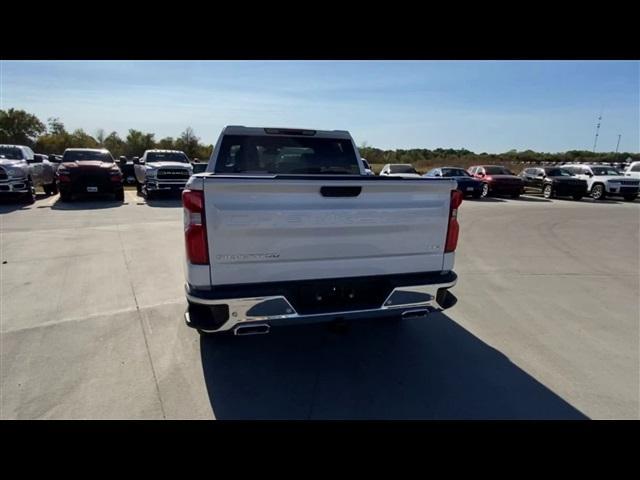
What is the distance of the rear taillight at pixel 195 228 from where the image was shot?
2322mm

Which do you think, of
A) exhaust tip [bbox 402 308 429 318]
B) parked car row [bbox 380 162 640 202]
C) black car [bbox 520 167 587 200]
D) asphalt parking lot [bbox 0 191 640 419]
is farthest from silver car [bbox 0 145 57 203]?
black car [bbox 520 167 587 200]

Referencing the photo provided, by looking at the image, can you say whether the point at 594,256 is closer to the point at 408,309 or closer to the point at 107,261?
the point at 408,309

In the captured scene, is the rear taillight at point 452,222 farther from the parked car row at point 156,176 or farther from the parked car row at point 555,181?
the parked car row at point 555,181

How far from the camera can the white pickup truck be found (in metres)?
2.37

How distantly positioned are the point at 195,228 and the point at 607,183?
24.5 meters

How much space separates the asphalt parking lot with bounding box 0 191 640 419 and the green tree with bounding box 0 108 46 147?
56310mm

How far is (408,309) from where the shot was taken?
2.82 m

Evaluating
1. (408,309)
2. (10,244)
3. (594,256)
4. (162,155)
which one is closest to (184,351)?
(408,309)

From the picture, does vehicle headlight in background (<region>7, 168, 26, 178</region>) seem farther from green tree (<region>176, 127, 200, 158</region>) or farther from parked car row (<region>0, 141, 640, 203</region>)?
green tree (<region>176, 127, 200, 158</region>)

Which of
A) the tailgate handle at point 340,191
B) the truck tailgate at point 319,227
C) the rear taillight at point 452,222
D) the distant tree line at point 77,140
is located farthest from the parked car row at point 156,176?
the distant tree line at point 77,140

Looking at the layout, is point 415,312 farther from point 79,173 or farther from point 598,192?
point 598,192

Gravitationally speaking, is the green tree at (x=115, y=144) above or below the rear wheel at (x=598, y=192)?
above

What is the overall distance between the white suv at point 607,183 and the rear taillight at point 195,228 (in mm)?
24428

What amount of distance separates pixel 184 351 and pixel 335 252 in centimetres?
174
